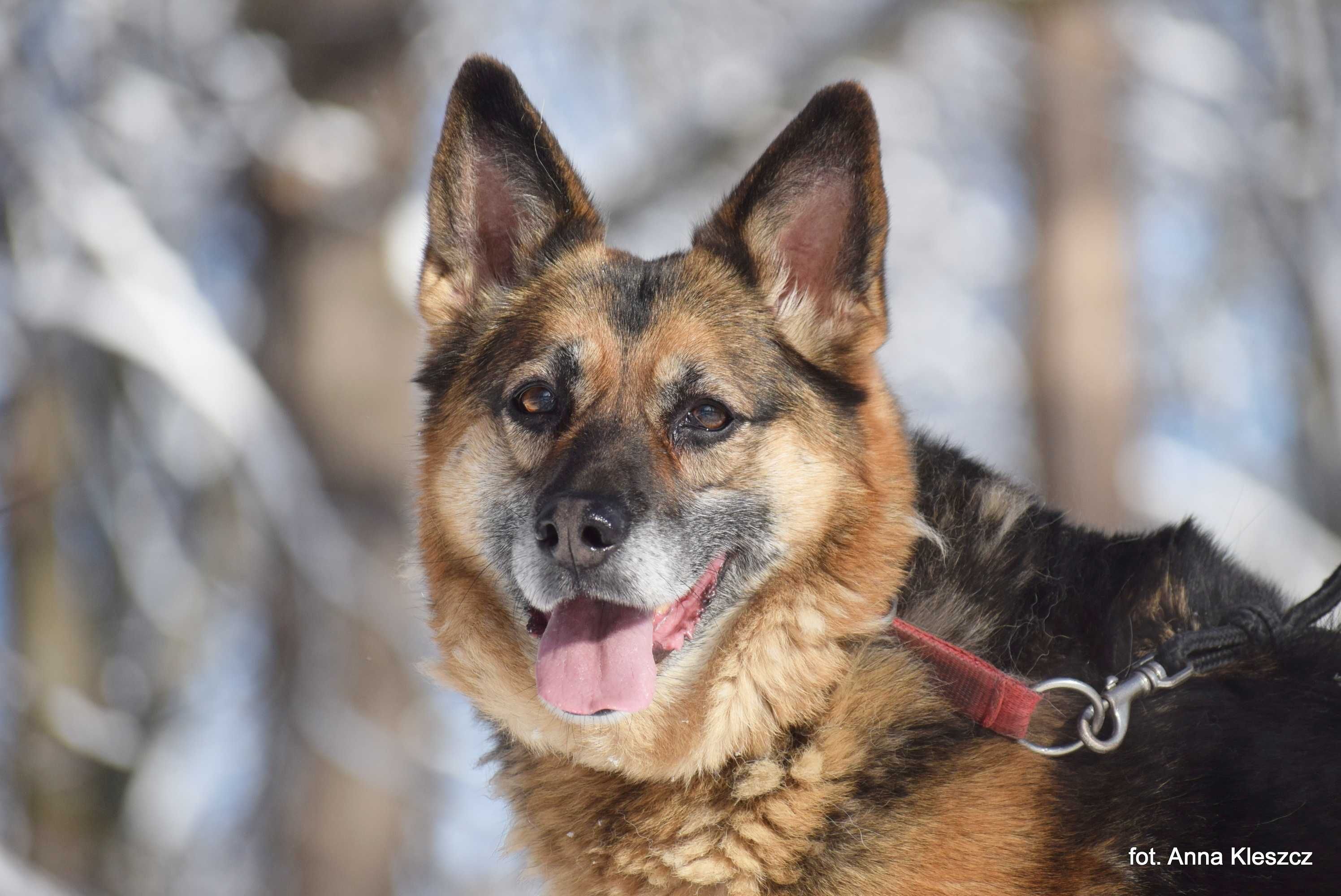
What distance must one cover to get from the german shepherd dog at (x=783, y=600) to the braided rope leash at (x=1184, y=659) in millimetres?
51

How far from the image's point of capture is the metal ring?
2.50 m

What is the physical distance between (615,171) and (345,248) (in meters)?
1.89

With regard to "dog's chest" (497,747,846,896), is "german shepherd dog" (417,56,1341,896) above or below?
above

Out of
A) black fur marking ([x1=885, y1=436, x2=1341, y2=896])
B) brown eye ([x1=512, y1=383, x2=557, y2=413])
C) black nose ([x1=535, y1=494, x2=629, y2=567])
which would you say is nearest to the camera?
black fur marking ([x1=885, y1=436, x2=1341, y2=896])

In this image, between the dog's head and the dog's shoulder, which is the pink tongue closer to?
the dog's head

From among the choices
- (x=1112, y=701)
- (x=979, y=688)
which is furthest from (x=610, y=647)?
(x=1112, y=701)

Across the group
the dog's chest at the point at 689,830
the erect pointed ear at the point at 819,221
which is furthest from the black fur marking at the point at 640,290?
the dog's chest at the point at 689,830

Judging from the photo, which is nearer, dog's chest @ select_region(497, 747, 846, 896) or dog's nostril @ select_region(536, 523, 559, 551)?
dog's chest @ select_region(497, 747, 846, 896)

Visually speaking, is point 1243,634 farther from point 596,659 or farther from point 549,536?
point 549,536

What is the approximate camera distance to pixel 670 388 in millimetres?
3094

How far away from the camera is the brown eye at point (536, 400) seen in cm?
314

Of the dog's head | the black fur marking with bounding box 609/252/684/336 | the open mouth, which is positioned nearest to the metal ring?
the dog's head

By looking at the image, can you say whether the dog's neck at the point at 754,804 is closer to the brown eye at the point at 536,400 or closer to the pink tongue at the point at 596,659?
the pink tongue at the point at 596,659

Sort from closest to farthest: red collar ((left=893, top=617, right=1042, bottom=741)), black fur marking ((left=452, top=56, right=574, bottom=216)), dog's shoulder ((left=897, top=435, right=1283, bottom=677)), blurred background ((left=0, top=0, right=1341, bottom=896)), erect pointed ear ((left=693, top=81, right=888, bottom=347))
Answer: red collar ((left=893, top=617, right=1042, bottom=741)) → dog's shoulder ((left=897, top=435, right=1283, bottom=677)) → erect pointed ear ((left=693, top=81, right=888, bottom=347)) → black fur marking ((left=452, top=56, right=574, bottom=216)) → blurred background ((left=0, top=0, right=1341, bottom=896))
